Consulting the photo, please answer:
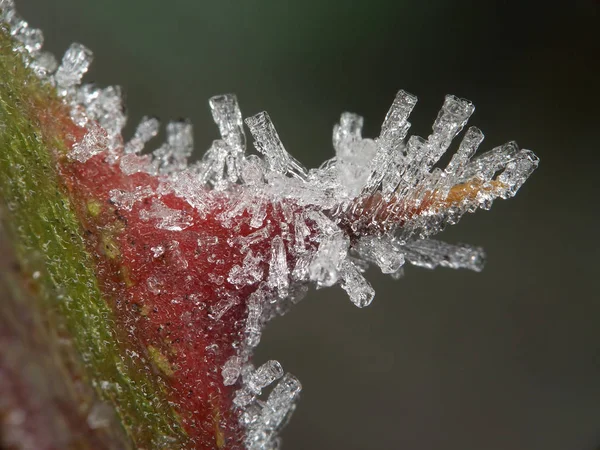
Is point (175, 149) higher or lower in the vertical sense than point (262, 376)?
higher

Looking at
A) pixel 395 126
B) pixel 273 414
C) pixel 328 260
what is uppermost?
pixel 395 126

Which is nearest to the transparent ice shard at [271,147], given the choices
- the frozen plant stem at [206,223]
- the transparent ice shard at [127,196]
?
the frozen plant stem at [206,223]

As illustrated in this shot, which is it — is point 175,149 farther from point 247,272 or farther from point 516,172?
point 516,172

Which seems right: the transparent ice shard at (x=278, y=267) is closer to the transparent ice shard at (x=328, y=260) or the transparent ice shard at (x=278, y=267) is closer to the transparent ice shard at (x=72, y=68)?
the transparent ice shard at (x=328, y=260)

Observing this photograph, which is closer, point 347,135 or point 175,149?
point 347,135

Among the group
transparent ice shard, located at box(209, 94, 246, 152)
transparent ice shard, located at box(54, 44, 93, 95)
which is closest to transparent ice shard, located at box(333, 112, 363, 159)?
transparent ice shard, located at box(209, 94, 246, 152)

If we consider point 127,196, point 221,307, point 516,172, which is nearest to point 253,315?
point 221,307
